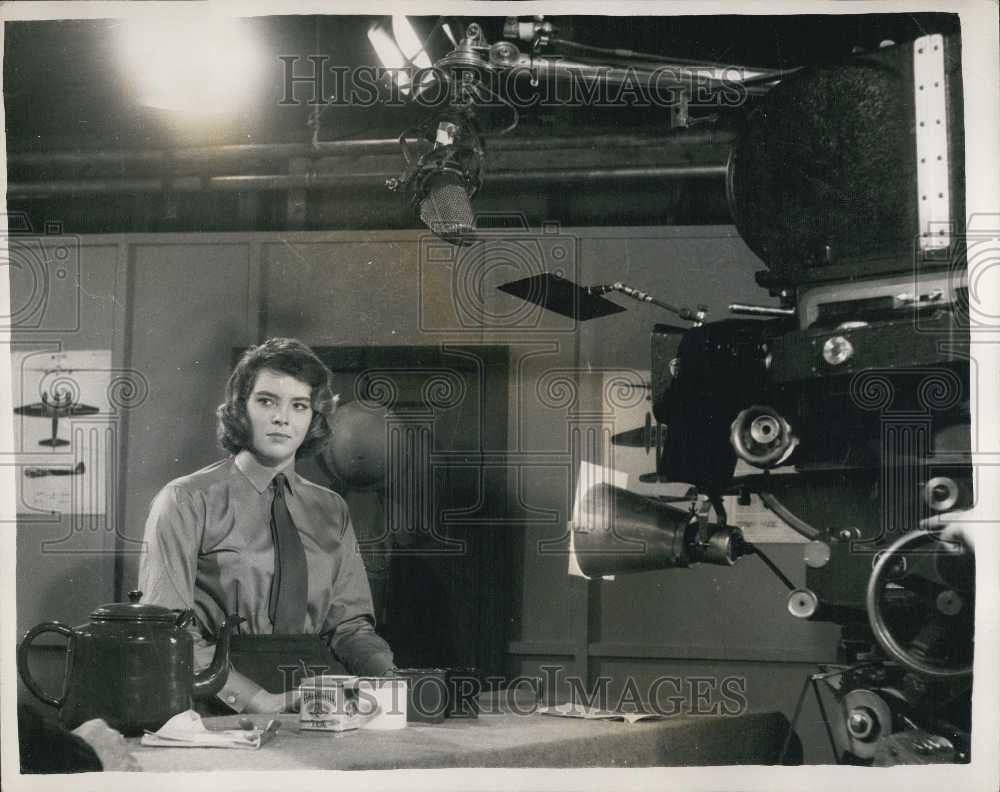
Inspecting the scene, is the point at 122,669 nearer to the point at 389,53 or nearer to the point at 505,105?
the point at 389,53

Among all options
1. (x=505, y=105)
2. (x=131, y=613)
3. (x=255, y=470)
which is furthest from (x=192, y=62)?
(x=131, y=613)

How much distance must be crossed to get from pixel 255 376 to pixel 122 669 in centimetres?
72

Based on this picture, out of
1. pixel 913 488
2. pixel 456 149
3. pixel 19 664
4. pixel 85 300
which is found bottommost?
pixel 19 664

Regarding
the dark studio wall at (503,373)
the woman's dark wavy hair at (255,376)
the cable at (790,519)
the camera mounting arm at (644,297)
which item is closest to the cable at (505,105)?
the dark studio wall at (503,373)

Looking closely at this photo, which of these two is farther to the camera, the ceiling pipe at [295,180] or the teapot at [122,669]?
the ceiling pipe at [295,180]

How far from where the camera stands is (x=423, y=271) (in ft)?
6.86

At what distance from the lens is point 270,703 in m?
1.79

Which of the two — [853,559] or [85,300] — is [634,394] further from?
[85,300]

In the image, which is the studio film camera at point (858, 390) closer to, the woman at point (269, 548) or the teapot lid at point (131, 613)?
the woman at point (269, 548)

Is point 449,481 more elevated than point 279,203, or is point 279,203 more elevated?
point 279,203

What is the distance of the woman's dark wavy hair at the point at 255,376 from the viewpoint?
200 centimetres

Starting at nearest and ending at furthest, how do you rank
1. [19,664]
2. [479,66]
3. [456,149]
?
[19,664] < [479,66] < [456,149]

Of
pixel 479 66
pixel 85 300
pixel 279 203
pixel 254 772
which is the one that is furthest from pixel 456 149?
pixel 254 772

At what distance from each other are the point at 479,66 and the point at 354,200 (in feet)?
1.39
